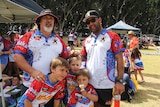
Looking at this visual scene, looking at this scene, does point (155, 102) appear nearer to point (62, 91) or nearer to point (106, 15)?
point (62, 91)

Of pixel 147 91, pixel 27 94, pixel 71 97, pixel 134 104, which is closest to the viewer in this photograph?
pixel 27 94

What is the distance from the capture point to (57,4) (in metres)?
31.4

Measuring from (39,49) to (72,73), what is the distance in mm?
633

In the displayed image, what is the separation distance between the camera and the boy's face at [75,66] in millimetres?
2959

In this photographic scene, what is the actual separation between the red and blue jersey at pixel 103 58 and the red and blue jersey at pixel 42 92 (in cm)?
43

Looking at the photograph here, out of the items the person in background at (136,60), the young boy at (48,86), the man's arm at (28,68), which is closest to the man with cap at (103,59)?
the young boy at (48,86)

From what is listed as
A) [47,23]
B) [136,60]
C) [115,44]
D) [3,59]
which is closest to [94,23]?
[115,44]

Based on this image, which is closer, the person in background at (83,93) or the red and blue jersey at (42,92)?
the red and blue jersey at (42,92)

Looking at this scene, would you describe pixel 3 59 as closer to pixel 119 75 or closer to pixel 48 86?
pixel 48 86

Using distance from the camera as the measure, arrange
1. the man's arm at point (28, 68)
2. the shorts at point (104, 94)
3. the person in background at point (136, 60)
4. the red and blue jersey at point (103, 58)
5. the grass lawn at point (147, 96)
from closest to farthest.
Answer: the man's arm at point (28, 68)
the red and blue jersey at point (103, 58)
the shorts at point (104, 94)
the grass lawn at point (147, 96)
the person in background at point (136, 60)

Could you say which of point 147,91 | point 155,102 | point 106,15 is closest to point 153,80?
point 147,91

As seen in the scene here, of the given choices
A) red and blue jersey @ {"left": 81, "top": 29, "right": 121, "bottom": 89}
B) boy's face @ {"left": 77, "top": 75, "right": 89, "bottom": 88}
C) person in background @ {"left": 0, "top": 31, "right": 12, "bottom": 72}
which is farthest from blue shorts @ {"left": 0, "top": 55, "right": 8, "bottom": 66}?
red and blue jersey @ {"left": 81, "top": 29, "right": 121, "bottom": 89}

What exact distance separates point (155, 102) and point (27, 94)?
14.0 ft

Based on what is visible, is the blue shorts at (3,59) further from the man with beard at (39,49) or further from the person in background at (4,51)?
the man with beard at (39,49)
